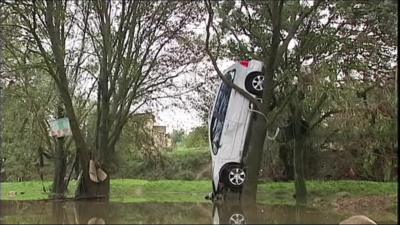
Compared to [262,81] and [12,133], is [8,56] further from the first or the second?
[262,81]

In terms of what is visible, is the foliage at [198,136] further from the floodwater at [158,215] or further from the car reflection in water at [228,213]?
the floodwater at [158,215]

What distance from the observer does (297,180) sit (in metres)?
22.3

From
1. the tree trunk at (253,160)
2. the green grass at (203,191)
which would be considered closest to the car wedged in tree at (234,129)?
the tree trunk at (253,160)

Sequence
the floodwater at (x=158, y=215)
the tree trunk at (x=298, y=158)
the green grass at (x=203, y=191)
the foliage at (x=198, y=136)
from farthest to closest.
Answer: the foliage at (x=198, y=136) → the tree trunk at (x=298, y=158) → the green grass at (x=203, y=191) → the floodwater at (x=158, y=215)

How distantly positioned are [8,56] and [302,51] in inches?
409

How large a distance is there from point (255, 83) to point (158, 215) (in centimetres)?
577

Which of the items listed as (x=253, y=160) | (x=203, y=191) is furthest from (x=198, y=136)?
(x=253, y=160)

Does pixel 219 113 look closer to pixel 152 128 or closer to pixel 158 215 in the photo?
pixel 158 215

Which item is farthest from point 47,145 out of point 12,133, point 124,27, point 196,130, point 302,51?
point 302,51

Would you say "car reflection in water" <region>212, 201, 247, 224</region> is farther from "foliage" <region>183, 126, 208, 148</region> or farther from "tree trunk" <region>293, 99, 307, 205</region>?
"foliage" <region>183, 126, 208, 148</region>

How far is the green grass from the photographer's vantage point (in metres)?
20.7

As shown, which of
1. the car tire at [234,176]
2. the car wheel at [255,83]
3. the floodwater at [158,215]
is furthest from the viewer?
the car wheel at [255,83]

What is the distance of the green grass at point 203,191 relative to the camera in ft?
68.0

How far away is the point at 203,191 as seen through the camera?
2625cm
